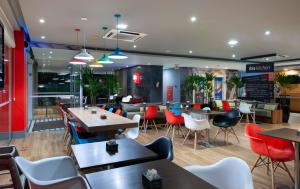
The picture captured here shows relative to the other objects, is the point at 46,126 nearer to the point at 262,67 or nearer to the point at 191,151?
the point at 191,151

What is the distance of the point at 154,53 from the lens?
925 cm

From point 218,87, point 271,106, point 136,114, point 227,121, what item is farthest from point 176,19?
point 218,87

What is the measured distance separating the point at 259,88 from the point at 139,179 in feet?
40.0

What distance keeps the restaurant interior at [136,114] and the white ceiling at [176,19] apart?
0.02 meters

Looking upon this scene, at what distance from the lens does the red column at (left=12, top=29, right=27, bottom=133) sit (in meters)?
6.02

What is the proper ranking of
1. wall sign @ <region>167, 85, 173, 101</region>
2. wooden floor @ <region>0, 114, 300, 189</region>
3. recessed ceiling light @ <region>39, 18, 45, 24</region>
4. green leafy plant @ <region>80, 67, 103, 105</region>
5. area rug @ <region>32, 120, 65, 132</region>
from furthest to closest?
wall sign @ <region>167, 85, 173, 101</region>, green leafy plant @ <region>80, 67, 103, 105</region>, area rug @ <region>32, 120, 65, 132</region>, recessed ceiling light @ <region>39, 18, 45, 24</region>, wooden floor @ <region>0, 114, 300, 189</region>

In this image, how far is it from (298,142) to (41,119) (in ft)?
31.1

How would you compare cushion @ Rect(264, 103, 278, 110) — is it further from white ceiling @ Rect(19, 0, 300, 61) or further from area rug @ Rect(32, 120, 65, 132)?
area rug @ Rect(32, 120, 65, 132)

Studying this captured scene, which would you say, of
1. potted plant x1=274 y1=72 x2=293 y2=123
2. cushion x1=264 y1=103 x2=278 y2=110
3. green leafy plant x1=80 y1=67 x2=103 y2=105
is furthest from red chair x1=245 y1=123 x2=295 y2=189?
potted plant x1=274 y1=72 x2=293 y2=123

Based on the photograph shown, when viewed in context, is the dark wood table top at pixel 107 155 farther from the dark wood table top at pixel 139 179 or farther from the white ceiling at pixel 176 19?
the white ceiling at pixel 176 19

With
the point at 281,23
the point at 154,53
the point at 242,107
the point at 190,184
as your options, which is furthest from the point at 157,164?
the point at 242,107

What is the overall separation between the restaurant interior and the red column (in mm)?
25

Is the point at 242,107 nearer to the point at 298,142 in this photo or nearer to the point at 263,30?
the point at 263,30

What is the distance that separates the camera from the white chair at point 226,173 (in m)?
1.73
